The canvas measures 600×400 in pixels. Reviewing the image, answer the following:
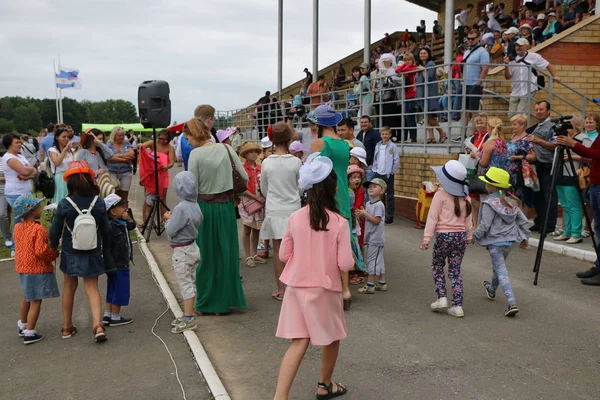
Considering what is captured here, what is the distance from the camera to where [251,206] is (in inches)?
328

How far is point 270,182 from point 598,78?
11.1 m

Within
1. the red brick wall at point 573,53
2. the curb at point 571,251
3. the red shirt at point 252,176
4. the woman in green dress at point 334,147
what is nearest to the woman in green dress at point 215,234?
the woman in green dress at point 334,147

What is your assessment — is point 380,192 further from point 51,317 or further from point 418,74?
point 418,74

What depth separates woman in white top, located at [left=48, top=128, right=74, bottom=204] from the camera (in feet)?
33.0

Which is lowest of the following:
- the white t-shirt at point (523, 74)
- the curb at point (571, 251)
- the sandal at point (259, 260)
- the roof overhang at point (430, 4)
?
the sandal at point (259, 260)

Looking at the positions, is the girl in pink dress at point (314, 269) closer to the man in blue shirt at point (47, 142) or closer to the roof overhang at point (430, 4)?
the man in blue shirt at point (47, 142)

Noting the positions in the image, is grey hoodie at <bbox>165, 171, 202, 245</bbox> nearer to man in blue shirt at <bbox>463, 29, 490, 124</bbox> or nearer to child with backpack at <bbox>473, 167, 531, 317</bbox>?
child with backpack at <bbox>473, 167, 531, 317</bbox>

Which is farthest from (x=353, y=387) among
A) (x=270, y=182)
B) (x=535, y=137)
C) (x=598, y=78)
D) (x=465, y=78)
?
(x=598, y=78)

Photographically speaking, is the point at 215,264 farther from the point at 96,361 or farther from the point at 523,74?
the point at 523,74

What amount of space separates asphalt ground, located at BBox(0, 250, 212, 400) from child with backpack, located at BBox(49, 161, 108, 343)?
0.28 metres

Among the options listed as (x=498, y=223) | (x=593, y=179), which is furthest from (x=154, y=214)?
(x=593, y=179)

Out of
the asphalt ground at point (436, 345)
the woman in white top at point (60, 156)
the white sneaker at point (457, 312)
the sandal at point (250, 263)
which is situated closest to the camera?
the asphalt ground at point (436, 345)

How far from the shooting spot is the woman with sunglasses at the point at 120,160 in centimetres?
1059

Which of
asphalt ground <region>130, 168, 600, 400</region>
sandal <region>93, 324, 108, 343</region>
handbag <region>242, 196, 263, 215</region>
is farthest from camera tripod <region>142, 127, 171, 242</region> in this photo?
sandal <region>93, 324, 108, 343</region>
